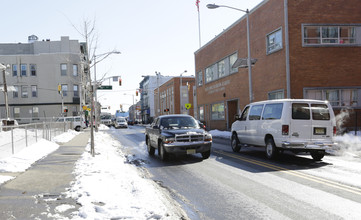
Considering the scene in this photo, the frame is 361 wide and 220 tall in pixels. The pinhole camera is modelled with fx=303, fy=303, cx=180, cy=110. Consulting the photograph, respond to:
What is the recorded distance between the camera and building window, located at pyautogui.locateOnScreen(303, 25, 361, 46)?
810 inches

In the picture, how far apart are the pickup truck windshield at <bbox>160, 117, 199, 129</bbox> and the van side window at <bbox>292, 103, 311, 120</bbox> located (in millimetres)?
3850

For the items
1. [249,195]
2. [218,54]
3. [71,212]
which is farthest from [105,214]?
[218,54]

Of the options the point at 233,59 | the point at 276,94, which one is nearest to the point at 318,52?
the point at 276,94

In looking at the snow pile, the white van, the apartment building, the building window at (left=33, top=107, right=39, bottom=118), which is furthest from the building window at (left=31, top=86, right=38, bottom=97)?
the white van

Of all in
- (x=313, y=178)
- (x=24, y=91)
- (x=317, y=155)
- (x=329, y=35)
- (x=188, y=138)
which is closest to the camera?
(x=313, y=178)

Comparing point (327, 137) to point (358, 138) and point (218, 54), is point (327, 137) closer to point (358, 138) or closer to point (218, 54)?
point (358, 138)

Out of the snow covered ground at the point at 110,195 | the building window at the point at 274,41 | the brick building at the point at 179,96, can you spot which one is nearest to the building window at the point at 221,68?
the building window at the point at 274,41

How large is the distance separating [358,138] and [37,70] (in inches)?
1894

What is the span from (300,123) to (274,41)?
13284mm

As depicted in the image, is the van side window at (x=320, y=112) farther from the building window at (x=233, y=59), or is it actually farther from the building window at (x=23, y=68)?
the building window at (x=23, y=68)

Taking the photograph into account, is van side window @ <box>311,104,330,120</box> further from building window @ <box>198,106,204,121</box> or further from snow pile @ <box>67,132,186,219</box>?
building window @ <box>198,106,204,121</box>

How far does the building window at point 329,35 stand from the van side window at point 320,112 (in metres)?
11.3

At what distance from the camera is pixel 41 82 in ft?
165

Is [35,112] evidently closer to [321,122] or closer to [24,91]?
[24,91]
